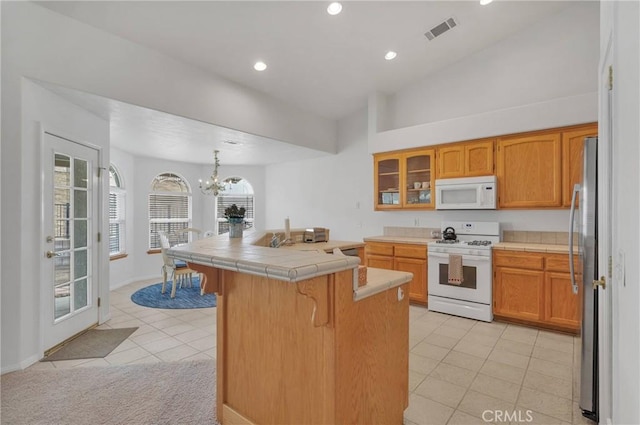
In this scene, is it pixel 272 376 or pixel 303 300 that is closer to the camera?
pixel 303 300

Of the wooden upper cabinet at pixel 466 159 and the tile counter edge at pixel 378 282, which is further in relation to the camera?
the wooden upper cabinet at pixel 466 159

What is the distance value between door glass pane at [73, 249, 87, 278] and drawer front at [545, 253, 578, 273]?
501 cm

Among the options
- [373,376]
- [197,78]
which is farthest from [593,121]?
[197,78]

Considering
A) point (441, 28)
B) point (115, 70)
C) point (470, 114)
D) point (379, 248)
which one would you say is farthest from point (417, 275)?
point (115, 70)

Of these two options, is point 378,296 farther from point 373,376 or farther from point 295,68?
point 295,68

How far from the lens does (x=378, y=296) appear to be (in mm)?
1723

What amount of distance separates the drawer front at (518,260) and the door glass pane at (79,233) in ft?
15.2

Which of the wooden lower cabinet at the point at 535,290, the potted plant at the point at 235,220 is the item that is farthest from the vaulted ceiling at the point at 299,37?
the wooden lower cabinet at the point at 535,290

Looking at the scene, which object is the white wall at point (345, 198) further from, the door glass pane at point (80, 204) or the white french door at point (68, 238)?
the door glass pane at point (80, 204)

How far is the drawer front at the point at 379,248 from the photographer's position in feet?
15.2

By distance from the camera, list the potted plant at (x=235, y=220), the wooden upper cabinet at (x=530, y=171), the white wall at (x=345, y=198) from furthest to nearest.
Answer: the white wall at (x=345, y=198) < the wooden upper cabinet at (x=530, y=171) < the potted plant at (x=235, y=220)

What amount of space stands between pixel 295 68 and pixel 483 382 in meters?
3.88

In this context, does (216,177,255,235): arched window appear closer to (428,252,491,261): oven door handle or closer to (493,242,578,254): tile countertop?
(428,252,491,261): oven door handle

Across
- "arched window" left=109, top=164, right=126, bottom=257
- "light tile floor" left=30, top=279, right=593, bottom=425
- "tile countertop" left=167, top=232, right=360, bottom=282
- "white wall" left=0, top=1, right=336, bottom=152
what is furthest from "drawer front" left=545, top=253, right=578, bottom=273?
"arched window" left=109, top=164, right=126, bottom=257
